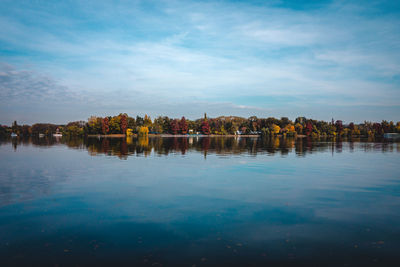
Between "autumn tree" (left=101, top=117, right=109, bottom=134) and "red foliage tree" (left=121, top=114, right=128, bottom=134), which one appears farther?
"red foliage tree" (left=121, top=114, right=128, bottom=134)

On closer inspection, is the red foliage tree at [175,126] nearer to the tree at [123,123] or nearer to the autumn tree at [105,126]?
the tree at [123,123]

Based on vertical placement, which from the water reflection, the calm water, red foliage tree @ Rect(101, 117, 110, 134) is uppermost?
red foliage tree @ Rect(101, 117, 110, 134)

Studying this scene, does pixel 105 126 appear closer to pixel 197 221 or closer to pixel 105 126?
pixel 105 126

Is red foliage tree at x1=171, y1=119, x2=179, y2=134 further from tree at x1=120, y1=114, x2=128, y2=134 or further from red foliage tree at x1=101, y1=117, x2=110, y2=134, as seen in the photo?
red foliage tree at x1=101, y1=117, x2=110, y2=134

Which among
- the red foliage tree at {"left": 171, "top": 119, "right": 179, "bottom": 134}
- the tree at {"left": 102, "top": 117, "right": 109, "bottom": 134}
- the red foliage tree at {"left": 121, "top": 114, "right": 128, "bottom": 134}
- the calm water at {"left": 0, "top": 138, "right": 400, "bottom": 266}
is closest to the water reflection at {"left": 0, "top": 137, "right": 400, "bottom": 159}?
the calm water at {"left": 0, "top": 138, "right": 400, "bottom": 266}

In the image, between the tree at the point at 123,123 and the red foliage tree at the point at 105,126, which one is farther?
the tree at the point at 123,123

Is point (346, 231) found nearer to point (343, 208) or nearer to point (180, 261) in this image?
point (343, 208)

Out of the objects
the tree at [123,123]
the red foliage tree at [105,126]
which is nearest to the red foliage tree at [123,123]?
the tree at [123,123]

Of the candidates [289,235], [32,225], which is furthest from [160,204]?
[289,235]

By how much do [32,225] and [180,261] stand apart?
21.6 feet

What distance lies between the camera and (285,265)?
754 cm

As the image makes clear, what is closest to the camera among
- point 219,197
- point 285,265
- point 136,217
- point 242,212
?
point 285,265

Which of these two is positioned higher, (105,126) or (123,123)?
(123,123)

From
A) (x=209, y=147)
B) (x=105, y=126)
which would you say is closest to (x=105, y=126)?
(x=105, y=126)
